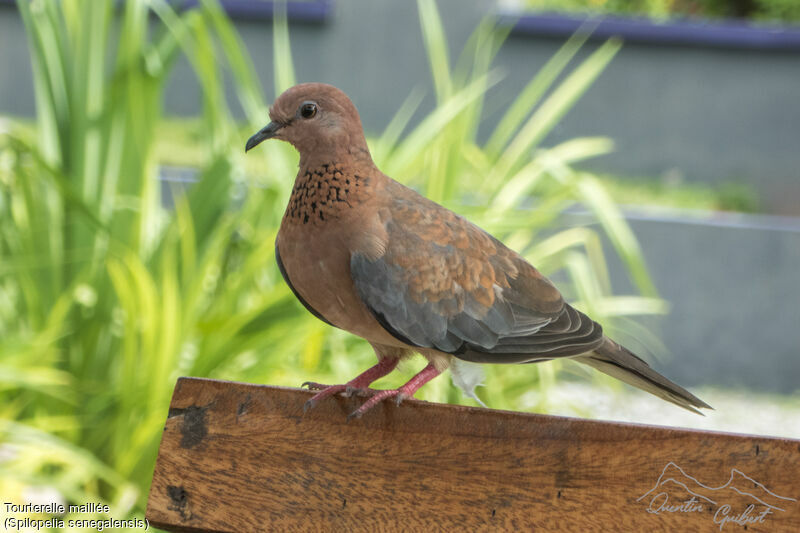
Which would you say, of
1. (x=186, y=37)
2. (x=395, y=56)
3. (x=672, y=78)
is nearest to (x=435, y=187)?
(x=186, y=37)

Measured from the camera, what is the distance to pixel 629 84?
16.4ft

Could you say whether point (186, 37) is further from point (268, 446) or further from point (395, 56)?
point (395, 56)

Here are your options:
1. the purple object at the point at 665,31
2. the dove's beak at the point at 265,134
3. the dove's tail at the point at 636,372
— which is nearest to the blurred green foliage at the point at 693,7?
the purple object at the point at 665,31

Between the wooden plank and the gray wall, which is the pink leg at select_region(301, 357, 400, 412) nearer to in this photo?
the wooden plank

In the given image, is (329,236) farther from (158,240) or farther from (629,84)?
(629,84)

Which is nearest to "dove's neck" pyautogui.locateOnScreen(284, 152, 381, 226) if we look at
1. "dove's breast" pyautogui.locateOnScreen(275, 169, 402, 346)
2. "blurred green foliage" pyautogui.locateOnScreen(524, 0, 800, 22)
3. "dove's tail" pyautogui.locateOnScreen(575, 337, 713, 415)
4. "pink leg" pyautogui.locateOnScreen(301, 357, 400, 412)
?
"dove's breast" pyautogui.locateOnScreen(275, 169, 402, 346)

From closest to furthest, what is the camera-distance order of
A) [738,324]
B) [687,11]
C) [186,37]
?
[186,37] < [738,324] < [687,11]

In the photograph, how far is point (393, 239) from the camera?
117cm

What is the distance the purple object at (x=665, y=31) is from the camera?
4.83m

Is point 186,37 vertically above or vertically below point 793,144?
below

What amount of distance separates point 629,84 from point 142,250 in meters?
3.53

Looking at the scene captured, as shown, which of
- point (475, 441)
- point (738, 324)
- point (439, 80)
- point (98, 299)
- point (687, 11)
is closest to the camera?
point (475, 441)

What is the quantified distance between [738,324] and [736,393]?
371 mm

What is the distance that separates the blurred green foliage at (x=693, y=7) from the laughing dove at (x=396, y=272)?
5.54m
